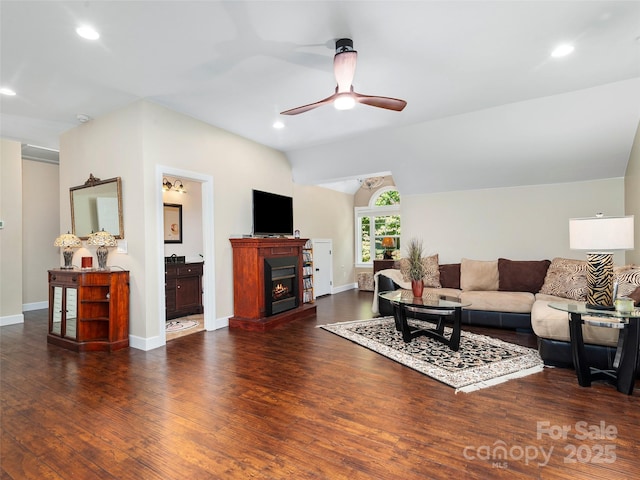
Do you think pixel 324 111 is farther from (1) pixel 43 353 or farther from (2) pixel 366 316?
(1) pixel 43 353

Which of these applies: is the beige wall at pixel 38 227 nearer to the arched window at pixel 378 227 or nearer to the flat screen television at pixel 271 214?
the flat screen television at pixel 271 214

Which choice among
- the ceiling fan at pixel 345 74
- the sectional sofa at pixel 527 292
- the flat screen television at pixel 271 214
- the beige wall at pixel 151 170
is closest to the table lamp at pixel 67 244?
the beige wall at pixel 151 170

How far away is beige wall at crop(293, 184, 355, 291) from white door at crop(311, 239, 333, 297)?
0.61 feet

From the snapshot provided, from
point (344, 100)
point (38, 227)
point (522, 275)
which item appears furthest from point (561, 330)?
point (38, 227)

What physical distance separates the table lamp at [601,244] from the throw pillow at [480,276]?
2.31m

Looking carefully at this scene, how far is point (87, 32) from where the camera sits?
2.71 meters

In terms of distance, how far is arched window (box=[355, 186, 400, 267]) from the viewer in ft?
29.2

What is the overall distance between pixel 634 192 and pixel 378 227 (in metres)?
5.52

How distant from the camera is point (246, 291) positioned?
5059mm

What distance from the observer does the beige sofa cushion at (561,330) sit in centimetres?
292

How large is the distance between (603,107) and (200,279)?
6113 millimetres

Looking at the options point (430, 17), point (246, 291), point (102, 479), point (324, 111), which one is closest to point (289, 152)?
point (324, 111)

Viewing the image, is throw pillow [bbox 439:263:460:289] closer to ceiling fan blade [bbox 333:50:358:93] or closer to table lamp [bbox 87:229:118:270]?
ceiling fan blade [bbox 333:50:358:93]

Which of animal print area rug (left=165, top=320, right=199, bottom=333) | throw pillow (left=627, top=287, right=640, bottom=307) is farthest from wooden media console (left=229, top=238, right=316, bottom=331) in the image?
throw pillow (left=627, top=287, right=640, bottom=307)
